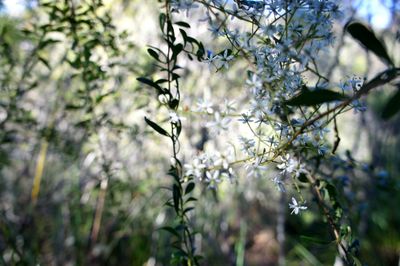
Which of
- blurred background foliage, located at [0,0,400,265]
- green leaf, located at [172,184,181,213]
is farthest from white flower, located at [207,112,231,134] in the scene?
blurred background foliage, located at [0,0,400,265]

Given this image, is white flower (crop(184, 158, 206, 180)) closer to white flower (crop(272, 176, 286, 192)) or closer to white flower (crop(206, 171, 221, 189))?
white flower (crop(206, 171, 221, 189))

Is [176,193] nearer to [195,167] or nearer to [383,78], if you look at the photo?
[195,167]

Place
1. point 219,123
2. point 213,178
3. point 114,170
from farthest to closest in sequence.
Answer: point 114,170
point 213,178
point 219,123

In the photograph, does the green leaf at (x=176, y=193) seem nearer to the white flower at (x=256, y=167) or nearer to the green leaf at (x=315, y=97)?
the white flower at (x=256, y=167)

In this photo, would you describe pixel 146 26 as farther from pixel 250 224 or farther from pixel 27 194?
pixel 250 224

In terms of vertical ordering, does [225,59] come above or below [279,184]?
above

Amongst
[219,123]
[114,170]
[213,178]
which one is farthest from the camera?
[114,170]

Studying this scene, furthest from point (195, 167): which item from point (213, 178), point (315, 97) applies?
point (315, 97)

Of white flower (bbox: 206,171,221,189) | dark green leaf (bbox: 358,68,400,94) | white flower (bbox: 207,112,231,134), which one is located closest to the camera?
dark green leaf (bbox: 358,68,400,94)

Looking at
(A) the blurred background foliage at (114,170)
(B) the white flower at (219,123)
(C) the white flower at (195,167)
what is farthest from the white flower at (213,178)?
(A) the blurred background foliage at (114,170)
